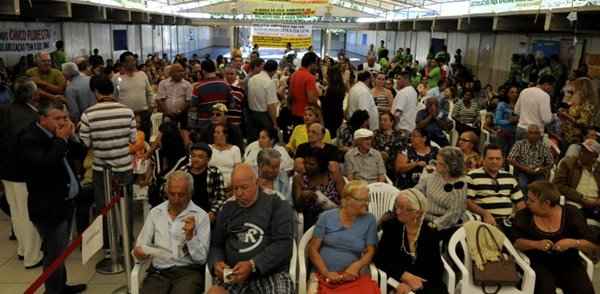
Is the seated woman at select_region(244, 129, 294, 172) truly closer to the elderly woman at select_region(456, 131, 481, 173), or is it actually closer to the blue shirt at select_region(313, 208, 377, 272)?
the blue shirt at select_region(313, 208, 377, 272)

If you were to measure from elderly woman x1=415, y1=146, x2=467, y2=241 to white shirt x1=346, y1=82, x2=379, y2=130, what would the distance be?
238 centimetres

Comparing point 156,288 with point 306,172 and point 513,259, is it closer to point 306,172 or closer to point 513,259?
point 306,172

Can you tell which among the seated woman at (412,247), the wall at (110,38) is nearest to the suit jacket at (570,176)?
the seated woman at (412,247)

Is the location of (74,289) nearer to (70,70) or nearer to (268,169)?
(268,169)

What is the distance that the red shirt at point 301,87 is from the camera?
637cm

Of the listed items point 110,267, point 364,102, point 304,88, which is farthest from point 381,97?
point 110,267

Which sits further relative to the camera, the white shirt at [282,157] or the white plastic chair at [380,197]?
the white shirt at [282,157]

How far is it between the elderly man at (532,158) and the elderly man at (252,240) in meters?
3.08

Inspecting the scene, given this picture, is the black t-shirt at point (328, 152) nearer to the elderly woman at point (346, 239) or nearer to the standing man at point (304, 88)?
the elderly woman at point (346, 239)

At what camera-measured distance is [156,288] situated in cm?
306

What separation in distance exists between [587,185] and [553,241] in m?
1.59

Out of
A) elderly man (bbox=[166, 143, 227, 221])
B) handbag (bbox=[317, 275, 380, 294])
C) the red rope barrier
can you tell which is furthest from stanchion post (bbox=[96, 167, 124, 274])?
handbag (bbox=[317, 275, 380, 294])

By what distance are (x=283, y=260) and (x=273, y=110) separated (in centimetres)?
332

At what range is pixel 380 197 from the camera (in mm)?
4285
